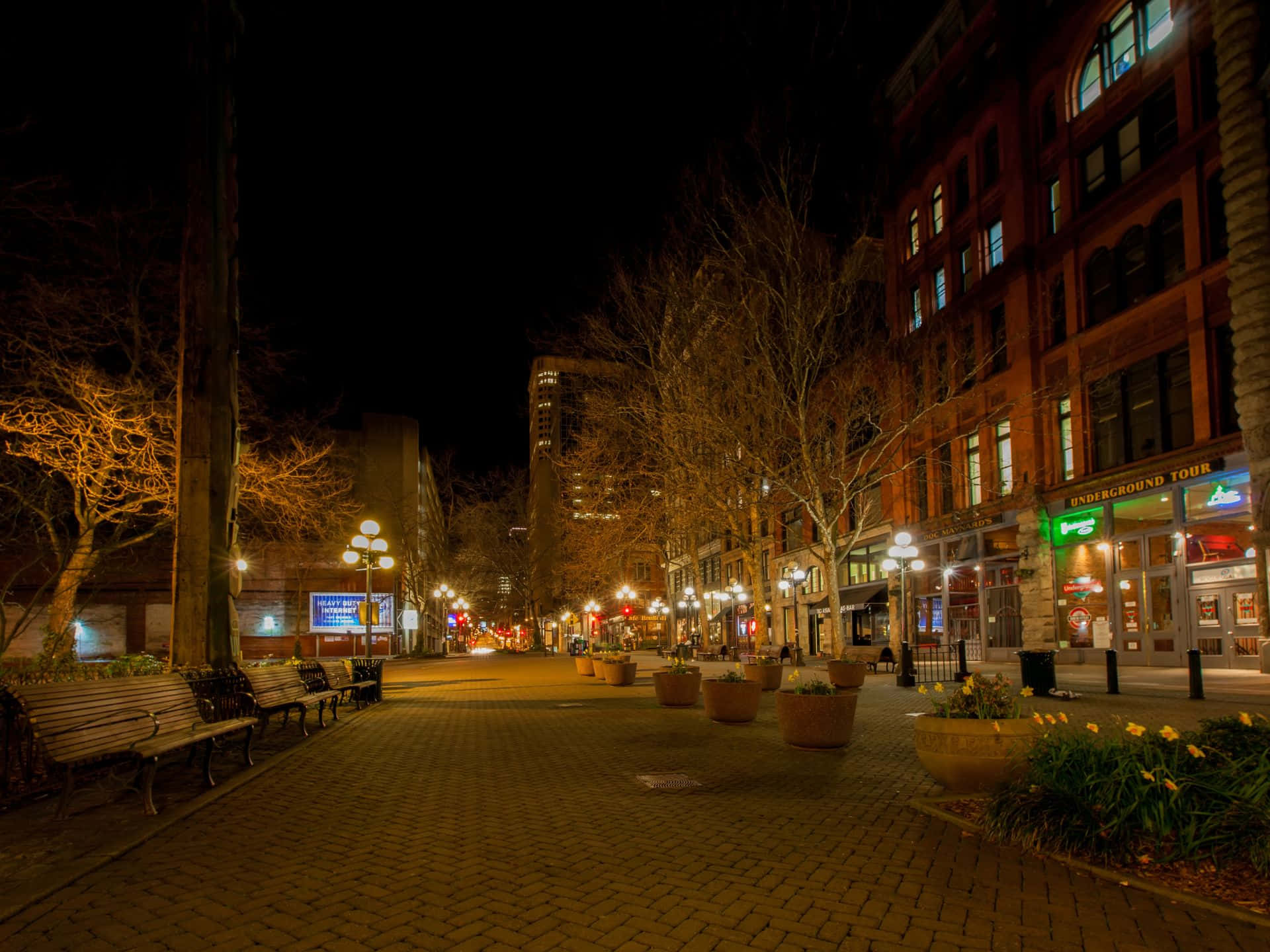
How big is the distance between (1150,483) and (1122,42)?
13244 mm

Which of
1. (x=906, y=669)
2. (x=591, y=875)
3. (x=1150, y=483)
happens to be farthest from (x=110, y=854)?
(x=1150, y=483)

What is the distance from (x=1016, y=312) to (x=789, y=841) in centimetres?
2678

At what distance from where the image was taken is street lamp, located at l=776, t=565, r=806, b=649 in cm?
3384

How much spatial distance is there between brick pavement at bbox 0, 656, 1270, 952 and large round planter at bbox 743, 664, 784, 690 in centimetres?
656

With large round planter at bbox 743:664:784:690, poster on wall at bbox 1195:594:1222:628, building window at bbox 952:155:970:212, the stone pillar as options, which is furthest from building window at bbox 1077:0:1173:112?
large round planter at bbox 743:664:784:690

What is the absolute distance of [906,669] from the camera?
766 inches

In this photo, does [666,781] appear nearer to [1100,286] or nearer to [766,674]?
[766,674]

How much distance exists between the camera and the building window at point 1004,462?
28.3m

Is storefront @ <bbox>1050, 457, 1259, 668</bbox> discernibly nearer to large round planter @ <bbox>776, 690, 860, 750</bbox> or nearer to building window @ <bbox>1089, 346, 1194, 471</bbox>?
building window @ <bbox>1089, 346, 1194, 471</bbox>

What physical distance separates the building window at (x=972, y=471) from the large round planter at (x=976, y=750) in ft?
82.7

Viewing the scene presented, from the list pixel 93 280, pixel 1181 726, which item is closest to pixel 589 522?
pixel 93 280

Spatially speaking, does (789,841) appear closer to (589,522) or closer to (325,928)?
(325,928)

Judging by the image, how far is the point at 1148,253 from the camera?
23.3 metres

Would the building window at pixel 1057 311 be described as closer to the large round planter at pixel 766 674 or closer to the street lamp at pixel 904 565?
the street lamp at pixel 904 565
